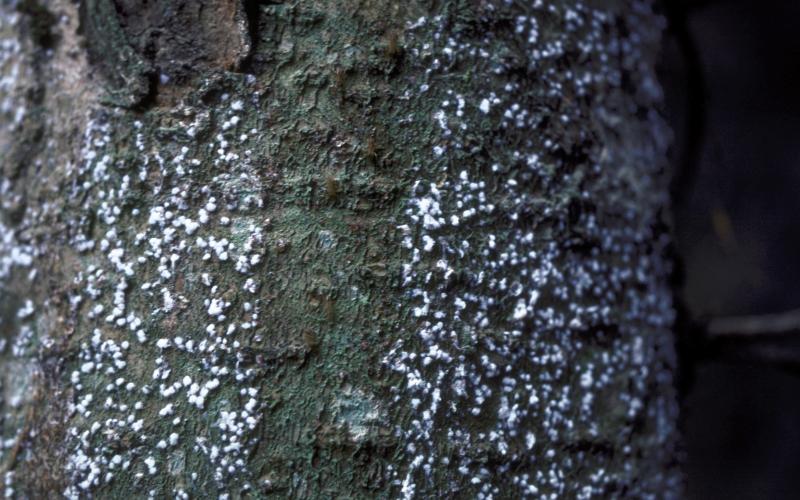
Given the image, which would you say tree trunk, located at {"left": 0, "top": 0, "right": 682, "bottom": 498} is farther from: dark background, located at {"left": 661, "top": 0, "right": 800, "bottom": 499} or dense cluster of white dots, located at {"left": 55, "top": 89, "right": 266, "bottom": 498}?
dark background, located at {"left": 661, "top": 0, "right": 800, "bottom": 499}

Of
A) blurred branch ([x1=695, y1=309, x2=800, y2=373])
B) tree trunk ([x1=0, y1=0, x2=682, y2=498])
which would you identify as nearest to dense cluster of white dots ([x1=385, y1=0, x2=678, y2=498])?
tree trunk ([x1=0, y1=0, x2=682, y2=498])

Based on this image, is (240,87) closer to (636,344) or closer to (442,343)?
(442,343)

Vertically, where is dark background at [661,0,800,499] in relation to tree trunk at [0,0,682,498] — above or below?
below

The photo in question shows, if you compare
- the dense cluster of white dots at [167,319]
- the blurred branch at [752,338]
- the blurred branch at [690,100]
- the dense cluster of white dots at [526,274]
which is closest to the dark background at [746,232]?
the blurred branch at [690,100]

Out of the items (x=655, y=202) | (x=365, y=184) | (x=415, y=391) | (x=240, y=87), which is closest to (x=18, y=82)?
(x=240, y=87)

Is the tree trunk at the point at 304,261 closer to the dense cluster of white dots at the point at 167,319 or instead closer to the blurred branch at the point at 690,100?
the dense cluster of white dots at the point at 167,319

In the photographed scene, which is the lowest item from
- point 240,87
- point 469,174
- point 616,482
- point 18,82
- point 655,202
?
point 616,482

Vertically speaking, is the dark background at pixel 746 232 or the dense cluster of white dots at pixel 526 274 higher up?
the dense cluster of white dots at pixel 526 274
